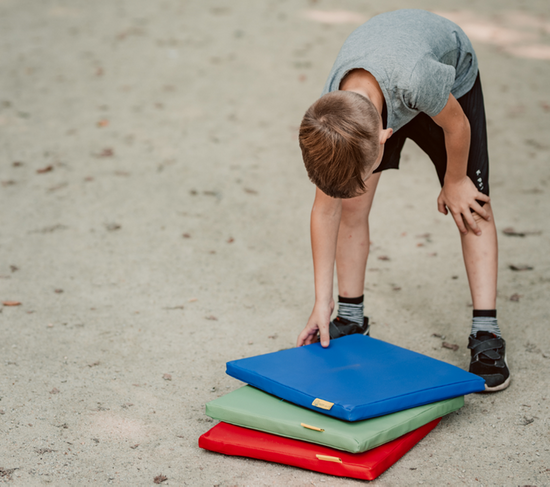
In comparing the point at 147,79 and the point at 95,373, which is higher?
the point at 147,79

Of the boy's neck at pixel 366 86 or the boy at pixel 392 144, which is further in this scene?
the boy's neck at pixel 366 86

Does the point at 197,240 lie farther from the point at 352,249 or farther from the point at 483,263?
the point at 483,263

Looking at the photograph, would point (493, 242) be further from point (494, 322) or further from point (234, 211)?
point (234, 211)

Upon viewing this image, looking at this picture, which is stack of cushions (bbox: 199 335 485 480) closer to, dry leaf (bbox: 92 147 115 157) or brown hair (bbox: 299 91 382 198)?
brown hair (bbox: 299 91 382 198)

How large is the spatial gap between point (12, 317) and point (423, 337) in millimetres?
1889

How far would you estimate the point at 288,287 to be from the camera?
304 centimetres

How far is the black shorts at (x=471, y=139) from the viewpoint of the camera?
218 cm

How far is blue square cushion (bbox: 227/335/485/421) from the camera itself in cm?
171

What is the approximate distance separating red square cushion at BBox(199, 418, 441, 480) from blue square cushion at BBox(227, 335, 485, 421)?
0.11 meters

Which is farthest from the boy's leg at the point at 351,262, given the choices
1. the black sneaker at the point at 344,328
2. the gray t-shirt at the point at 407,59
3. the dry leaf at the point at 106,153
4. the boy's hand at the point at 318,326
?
the dry leaf at the point at 106,153

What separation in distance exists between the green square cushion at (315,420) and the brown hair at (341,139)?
0.70 metres

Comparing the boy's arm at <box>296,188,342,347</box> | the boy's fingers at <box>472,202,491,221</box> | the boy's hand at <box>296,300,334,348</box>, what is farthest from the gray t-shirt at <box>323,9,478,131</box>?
the boy's hand at <box>296,300,334,348</box>

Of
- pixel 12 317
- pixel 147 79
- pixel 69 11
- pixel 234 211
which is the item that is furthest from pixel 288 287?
pixel 69 11

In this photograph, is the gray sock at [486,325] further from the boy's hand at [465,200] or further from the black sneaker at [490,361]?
the boy's hand at [465,200]
